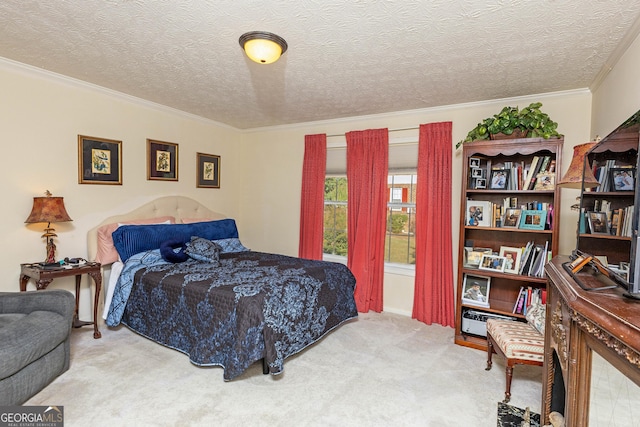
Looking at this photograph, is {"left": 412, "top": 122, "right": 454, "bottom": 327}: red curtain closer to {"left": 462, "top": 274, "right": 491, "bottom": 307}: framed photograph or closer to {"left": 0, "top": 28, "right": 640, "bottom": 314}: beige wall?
{"left": 0, "top": 28, "right": 640, "bottom": 314}: beige wall

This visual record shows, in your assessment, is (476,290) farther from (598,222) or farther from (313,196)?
(313,196)

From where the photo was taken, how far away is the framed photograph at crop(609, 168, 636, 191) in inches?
50.6

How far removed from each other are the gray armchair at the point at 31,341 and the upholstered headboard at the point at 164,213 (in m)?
0.96

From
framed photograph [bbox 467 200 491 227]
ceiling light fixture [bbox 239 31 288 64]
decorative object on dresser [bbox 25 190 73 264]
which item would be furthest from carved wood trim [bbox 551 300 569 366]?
decorative object on dresser [bbox 25 190 73 264]

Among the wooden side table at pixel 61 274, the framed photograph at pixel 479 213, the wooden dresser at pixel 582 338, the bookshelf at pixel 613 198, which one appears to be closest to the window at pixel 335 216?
the framed photograph at pixel 479 213

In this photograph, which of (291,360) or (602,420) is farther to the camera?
(291,360)

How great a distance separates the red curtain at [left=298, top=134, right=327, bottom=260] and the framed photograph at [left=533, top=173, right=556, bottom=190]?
7.86 feet

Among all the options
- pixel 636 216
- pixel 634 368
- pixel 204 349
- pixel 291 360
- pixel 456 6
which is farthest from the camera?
pixel 291 360

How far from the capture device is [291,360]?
2.83m

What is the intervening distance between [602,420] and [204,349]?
239 cm

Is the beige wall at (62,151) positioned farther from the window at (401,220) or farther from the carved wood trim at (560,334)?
the carved wood trim at (560,334)

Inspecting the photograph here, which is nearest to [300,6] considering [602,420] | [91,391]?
[602,420]

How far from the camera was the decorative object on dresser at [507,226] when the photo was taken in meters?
3.00

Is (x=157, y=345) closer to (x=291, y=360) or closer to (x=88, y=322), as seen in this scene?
(x=88, y=322)
